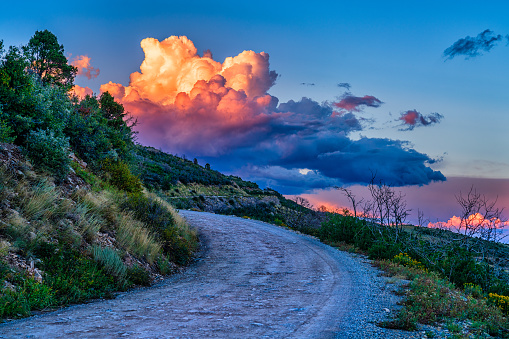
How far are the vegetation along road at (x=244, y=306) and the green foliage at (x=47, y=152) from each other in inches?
216

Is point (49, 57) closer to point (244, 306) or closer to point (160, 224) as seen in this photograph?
point (160, 224)

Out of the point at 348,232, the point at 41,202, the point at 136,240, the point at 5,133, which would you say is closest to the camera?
the point at 41,202

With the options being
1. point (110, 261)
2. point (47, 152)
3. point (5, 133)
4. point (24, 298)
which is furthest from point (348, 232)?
point (5, 133)

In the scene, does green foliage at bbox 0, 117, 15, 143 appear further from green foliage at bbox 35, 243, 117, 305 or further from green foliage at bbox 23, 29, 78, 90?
green foliage at bbox 23, 29, 78, 90

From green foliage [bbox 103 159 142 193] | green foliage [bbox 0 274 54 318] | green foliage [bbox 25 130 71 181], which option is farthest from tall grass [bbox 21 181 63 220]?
green foliage [bbox 103 159 142 193]

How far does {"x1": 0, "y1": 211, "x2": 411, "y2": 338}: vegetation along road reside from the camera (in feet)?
18.8

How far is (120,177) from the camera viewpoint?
17.1 meters

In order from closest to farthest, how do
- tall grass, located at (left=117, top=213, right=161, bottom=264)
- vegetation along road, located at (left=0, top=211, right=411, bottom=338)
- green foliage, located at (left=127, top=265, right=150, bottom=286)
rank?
vegetation along road, located at (left=0, top=211, right=411, bottom=338)
green foliage, located at (left=127, top=265, right=150, bottom=286)
tall grass, located at (left=117, top=213, right=161, bottom=264)

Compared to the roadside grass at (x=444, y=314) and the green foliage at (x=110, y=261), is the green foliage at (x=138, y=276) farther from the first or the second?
the roadside grass at (x=444, y=314)

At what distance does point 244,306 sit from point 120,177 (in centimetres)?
1176

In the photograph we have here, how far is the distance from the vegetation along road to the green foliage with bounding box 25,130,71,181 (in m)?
5.50

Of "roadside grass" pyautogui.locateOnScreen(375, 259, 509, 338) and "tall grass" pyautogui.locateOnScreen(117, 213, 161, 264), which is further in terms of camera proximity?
"tall grass" pyautogui.locateOnScreen(117, 213, 161, 264)

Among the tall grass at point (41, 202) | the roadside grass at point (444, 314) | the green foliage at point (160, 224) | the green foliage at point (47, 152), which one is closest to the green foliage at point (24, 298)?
the tall grass at point (41, 202)

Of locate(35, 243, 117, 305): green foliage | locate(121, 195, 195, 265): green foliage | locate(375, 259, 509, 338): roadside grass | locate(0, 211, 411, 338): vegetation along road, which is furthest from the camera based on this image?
locate(121, 195, 195, 265): green foliage
